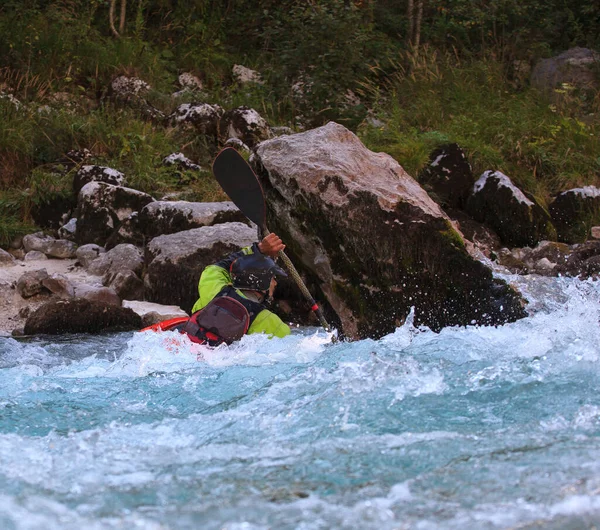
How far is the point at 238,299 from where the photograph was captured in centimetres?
454

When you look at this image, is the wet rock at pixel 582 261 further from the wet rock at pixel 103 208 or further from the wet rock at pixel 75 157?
the wet rock at pixel 75 157

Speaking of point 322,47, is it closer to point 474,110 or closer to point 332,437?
point 474,110

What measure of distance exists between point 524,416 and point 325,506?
3.54ft

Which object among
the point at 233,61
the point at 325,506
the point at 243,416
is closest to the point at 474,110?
the point at 233,61

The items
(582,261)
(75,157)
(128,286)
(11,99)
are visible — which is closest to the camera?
(128,286)

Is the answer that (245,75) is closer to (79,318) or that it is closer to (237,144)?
(237,144)

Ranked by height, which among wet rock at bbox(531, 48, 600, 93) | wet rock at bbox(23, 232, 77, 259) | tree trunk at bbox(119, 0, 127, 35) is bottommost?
wet rock at bbox(23, 232, 77, 259)

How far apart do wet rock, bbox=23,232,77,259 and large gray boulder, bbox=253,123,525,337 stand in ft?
9.69

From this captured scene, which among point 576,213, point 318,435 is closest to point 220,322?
point 318,435

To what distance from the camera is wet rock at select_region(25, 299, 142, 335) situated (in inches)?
232

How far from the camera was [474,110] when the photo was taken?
9430 mm

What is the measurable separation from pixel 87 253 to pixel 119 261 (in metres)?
0.57

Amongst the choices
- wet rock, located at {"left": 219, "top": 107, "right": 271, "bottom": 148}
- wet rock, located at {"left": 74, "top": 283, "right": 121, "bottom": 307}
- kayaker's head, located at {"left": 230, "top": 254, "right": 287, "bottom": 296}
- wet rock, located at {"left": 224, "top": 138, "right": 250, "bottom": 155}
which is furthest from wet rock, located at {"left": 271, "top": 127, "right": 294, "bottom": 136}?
kayaker's head, located at {"left": 230, "top": 254, "right": 287, "bottom": 296}

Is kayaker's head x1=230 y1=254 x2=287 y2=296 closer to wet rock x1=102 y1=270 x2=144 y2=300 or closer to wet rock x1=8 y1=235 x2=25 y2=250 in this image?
wet rock x1=102 y1=270 x2=144 y2=300
